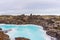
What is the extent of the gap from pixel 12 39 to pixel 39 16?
1.18 ft

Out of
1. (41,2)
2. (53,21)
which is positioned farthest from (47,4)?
(53,21)

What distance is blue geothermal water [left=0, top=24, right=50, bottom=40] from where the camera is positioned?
1325 mm

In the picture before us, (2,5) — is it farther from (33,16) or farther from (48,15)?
(48,15)

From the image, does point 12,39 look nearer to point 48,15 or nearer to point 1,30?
point 1,30

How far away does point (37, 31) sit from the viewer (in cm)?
133

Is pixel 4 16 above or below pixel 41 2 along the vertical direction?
below

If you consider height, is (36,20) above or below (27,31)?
above

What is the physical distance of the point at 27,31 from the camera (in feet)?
4.38

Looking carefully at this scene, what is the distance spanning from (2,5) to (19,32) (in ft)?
1.09

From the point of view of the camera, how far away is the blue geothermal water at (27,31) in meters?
1.33

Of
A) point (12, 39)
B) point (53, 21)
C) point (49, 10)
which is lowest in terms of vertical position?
point (12, 39)

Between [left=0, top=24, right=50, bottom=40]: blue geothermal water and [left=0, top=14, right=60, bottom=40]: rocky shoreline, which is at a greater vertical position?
[left=0, top=14, right=60, bottom=40]: rocky shoreline

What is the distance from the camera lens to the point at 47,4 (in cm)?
136

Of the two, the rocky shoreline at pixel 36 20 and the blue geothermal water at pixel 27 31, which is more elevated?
the rocky shoreline at pixel 36 20
